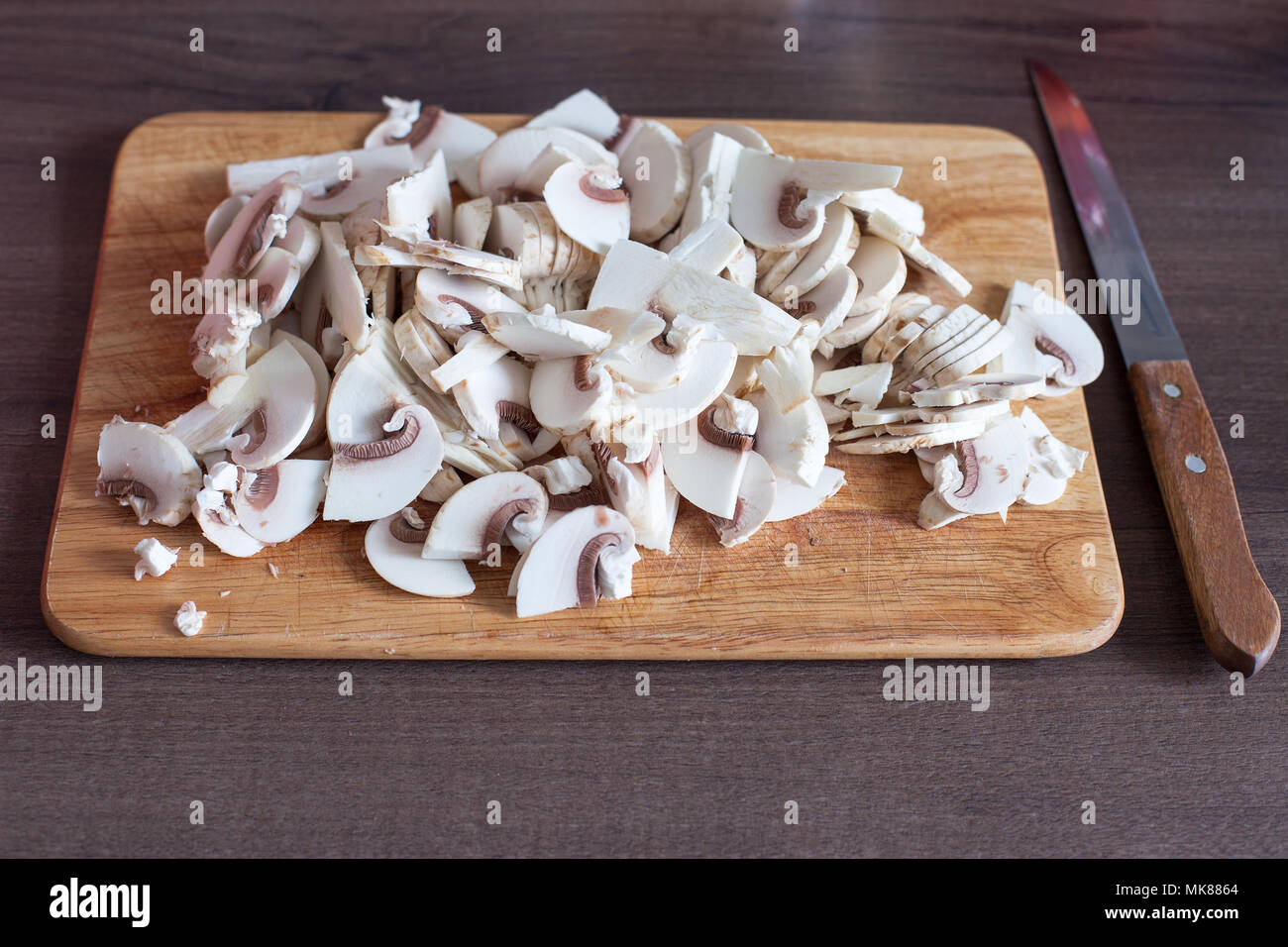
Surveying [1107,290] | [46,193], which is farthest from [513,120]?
[1107,290]

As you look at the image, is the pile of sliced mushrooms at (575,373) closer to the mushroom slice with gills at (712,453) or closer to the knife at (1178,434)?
the mushroom slice with gills at (712,453)

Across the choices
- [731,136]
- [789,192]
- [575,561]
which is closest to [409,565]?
[575,561]

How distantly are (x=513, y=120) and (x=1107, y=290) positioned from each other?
117 centimetres

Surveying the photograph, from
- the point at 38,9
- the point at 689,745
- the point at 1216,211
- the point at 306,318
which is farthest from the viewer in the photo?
the point at 38,9

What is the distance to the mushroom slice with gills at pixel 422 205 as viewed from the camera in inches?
66.6

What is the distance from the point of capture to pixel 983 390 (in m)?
1.70

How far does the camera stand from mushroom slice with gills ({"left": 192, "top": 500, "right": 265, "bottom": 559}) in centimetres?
157

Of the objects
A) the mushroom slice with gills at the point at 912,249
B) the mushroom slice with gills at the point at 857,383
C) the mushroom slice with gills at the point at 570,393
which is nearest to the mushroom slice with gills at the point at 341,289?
the mushroom slice with gills at the point at 570,393

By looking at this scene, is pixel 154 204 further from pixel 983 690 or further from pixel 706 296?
pixel 983 690

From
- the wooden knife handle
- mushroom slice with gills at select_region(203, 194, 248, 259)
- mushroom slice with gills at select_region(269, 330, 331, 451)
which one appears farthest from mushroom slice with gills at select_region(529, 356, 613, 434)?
the wooden knife handle

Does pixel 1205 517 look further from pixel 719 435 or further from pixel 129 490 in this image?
pixel 129 490

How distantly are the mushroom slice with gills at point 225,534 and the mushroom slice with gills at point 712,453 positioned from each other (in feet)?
2.03

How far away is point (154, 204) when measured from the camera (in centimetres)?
201

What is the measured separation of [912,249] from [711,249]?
36 centimetres
